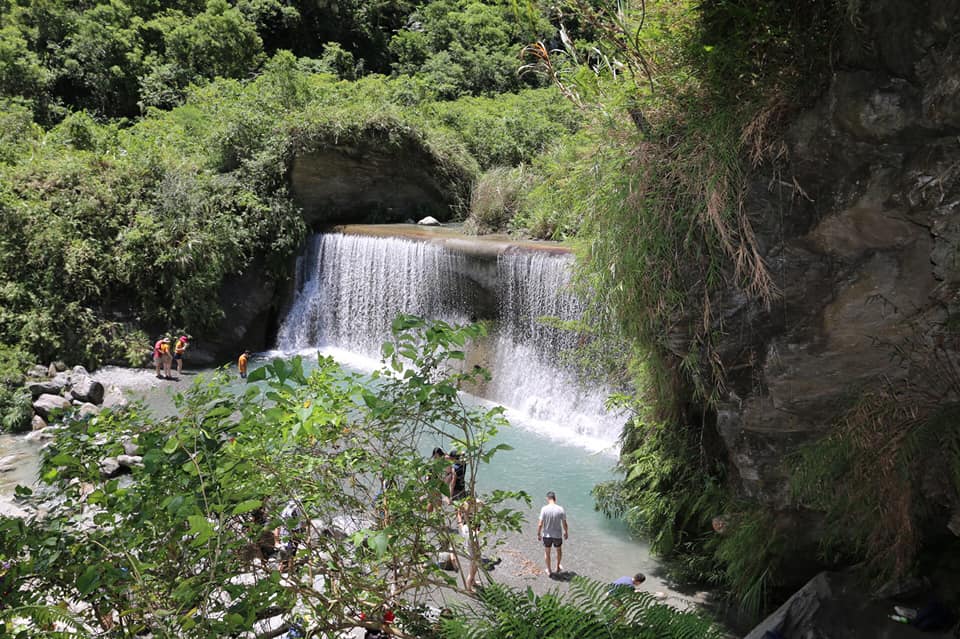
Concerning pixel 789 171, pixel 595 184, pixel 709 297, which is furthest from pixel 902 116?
pixel 595 184

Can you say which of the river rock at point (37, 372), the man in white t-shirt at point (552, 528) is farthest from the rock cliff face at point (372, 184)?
the man in white t-shirt at point (552, 528)

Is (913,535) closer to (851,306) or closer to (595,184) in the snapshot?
(851,306)

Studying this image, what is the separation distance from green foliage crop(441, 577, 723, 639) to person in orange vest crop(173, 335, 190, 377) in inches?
440

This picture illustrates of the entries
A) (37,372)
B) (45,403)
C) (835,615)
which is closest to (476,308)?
(45,403)

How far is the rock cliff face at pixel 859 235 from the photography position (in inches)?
151

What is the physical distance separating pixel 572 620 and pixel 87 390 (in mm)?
10828

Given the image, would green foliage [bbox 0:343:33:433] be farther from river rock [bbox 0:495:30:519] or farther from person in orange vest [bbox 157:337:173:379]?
river rock [bbox 0:495:30:519]

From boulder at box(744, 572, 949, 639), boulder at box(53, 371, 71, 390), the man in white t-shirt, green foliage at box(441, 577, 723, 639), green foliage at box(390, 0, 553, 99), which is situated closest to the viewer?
green foliage at box(441, 577, 723, 639)

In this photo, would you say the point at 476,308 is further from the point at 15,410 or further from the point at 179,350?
the point at 15,410

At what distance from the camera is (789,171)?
4.43 meters

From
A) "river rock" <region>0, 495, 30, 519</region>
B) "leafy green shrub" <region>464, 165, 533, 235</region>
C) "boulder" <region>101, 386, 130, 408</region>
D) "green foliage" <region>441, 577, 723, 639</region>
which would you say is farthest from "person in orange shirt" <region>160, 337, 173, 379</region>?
"green foliage" <region>441, 577, 723, 639</region>

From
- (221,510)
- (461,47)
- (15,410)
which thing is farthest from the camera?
(461,47)

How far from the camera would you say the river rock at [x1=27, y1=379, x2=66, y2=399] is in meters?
11.3

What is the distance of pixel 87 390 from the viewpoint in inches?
451
